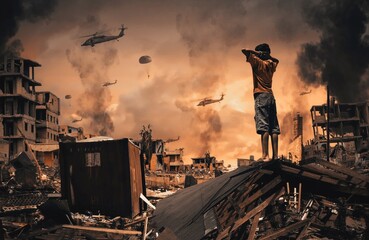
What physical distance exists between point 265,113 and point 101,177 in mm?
7335

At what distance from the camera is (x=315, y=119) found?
175 feet

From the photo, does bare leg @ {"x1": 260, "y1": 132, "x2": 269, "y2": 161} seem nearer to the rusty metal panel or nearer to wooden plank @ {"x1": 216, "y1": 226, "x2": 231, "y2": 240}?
wooden plank @ {"x1": 216, "y1": 226, "x2": 231, "y2": 240}

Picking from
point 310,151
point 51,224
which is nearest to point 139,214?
point 51,224

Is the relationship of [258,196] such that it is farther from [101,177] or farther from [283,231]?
[101,177]

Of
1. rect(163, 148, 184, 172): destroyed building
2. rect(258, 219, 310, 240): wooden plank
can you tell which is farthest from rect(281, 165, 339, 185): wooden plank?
rect(163, 148, 184, 172): destroyed building

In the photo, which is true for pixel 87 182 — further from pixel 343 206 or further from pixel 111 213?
pixel 343 206

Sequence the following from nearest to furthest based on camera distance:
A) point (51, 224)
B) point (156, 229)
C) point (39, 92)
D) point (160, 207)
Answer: point (156, 229), point (160, 207), point (51, 224), point (39, 92)

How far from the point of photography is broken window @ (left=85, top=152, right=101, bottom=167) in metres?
13.4

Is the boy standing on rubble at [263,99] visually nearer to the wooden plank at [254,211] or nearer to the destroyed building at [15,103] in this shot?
the wooden plank at [254,211]

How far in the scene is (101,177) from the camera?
13336 millimetres

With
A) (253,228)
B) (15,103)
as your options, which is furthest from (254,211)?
(15,103)

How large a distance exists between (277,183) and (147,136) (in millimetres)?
31637

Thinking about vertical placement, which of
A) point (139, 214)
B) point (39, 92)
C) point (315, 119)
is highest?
point (39, 92)

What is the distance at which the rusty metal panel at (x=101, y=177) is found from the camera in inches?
514
